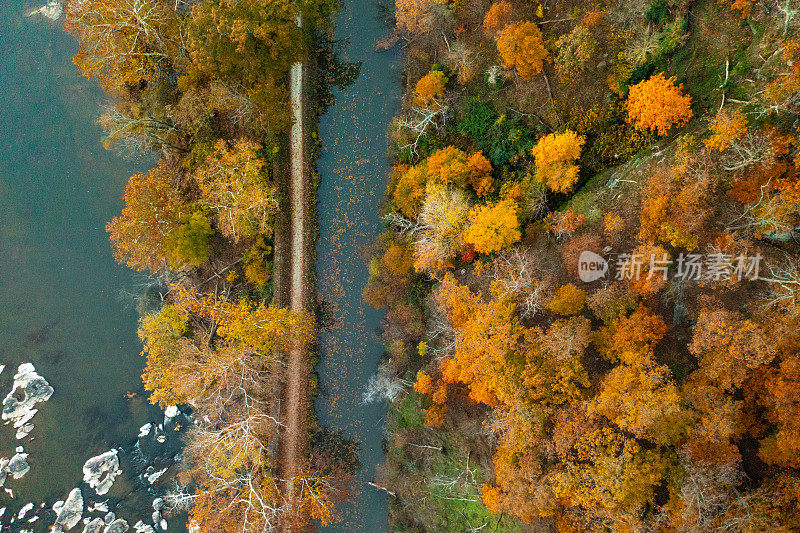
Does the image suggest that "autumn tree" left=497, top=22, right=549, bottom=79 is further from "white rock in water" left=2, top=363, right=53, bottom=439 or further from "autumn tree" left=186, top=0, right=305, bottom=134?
"white rock in water" left=2, top=363, right=53, bottom=439

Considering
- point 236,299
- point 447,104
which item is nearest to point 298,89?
point 447,104

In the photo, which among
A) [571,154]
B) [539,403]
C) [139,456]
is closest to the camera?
[539,403]

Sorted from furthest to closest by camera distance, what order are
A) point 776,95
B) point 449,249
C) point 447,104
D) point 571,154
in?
point 447,104
point 449,249
point 571,154
point 776,95

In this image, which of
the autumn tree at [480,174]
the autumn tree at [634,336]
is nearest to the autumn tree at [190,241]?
the autumn tree at [480,174]

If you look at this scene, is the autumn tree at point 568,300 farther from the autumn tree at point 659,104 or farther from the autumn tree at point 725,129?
the autumn tree at point 659,104

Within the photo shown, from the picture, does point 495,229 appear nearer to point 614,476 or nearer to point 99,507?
point 614,476

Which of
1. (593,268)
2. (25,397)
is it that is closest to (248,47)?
(593,268)

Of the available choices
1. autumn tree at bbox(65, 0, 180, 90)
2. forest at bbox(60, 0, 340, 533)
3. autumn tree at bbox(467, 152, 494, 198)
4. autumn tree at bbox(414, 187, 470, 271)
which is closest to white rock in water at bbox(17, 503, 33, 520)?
forest at bbox(60, 0, 340, 533)

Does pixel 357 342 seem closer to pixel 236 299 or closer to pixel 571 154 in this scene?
pixel 236 299
